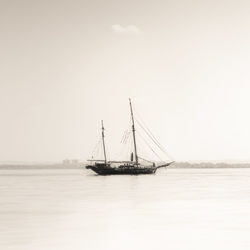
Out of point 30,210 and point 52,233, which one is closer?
point 52,233

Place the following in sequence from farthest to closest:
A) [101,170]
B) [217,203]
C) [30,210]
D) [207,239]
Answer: [101,170] → [217,203] → [30,210] → [207,239]

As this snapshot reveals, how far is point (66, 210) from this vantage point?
154 feet

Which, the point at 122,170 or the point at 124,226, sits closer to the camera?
the point at 124,226

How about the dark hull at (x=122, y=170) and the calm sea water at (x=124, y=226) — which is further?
the dark hull at (x=122, y=170)

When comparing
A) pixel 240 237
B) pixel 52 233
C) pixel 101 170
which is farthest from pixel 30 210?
pixel 101 170

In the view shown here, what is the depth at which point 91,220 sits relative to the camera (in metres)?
38.0

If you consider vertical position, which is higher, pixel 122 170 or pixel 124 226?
pixel 122 170

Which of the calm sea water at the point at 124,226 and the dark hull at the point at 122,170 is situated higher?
the dark hull at the point at 122,170

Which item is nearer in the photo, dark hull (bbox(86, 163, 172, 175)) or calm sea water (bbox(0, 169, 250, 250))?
calm sea water (bbox(0, 169, 250, 250))

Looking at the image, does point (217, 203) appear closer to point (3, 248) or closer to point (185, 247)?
point (185, 247)

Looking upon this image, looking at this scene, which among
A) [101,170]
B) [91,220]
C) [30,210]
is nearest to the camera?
[91,220]

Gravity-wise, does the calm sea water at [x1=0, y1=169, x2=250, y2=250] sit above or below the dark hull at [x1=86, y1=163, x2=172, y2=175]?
below

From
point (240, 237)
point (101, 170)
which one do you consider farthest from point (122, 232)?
point (101, 170)

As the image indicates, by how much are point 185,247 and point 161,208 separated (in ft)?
71.7
